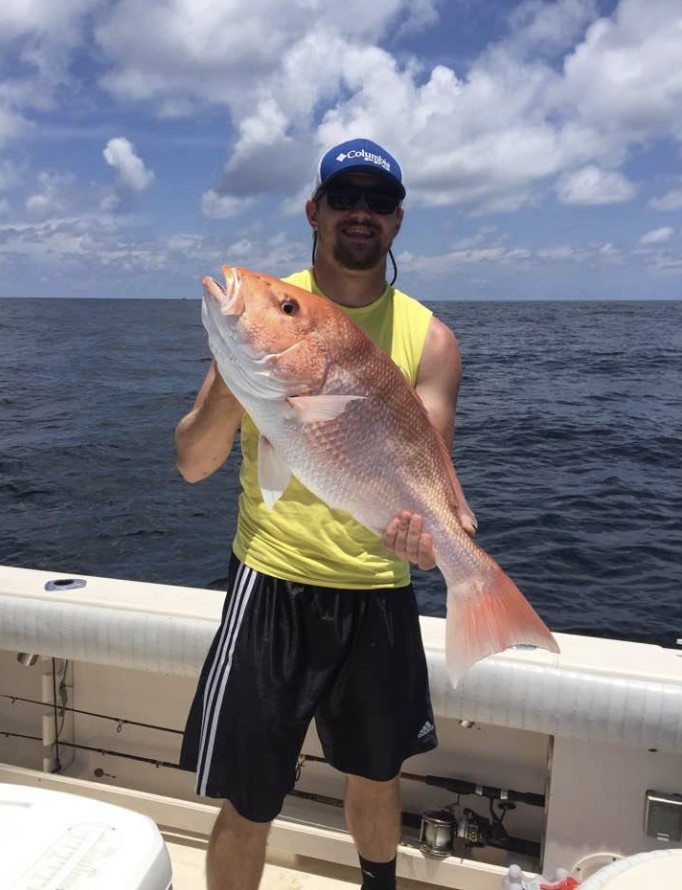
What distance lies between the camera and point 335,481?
7.41ft

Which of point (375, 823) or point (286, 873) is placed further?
point (286, 873)

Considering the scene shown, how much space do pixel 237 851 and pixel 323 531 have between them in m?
1.05

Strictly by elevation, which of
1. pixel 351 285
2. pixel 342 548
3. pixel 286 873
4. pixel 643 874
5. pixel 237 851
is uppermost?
pixel 351 285

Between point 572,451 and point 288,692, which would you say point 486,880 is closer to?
point 288,692

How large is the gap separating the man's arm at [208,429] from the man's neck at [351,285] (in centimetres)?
49

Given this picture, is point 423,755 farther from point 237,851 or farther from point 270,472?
point 270,472

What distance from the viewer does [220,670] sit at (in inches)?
101

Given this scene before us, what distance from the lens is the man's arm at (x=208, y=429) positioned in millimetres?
2498

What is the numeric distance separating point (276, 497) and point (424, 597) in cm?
669

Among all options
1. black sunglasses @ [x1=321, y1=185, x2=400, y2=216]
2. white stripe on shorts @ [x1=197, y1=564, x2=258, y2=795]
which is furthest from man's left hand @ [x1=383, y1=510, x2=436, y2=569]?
black sunglasses @ [x1=321, y1=185, x2=400, y2=216]

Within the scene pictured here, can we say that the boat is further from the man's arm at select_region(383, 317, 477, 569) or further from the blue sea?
the blue sea

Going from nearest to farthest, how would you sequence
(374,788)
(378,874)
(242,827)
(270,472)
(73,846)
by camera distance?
(73,846) → (270,472) → (242,827) → (374,788) → (378,874)

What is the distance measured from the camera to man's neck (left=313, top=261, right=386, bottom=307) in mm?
2670

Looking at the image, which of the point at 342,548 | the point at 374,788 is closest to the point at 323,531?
the point at 342,548
